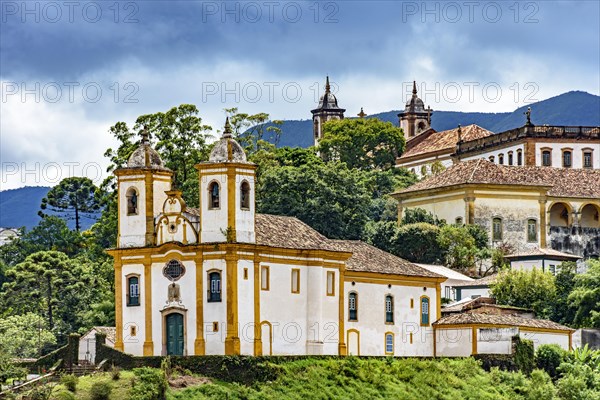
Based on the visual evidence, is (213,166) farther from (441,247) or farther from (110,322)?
(441,247)

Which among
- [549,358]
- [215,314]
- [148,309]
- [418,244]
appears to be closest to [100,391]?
[215,314]

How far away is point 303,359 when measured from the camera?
72625 millimetres

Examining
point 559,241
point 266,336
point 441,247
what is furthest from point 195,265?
point 559,241

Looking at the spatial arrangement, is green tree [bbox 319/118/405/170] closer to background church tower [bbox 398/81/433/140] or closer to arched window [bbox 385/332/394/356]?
background church tower [bbox 398/81/433/140]

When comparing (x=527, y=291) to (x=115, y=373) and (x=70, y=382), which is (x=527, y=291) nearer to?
(x=115, y=373)

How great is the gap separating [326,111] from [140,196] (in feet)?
272

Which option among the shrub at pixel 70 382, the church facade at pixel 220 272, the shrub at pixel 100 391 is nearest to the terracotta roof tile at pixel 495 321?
the church facade at pixel 220 272

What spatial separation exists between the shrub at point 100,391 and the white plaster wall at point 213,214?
9222mm

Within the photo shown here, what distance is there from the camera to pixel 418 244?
10025 centimetres

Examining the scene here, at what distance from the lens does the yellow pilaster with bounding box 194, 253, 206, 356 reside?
235ft

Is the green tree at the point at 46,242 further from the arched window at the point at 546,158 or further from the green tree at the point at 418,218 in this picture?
the arched window at the point at 546,158

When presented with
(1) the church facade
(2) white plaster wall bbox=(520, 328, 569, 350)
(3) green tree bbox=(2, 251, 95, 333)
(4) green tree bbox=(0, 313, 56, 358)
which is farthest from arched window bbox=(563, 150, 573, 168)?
(1) the church facade

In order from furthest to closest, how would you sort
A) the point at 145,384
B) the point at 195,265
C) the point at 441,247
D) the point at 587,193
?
the point at 587,193, the point at 441,247, the point at 195,265, the point at 145,384

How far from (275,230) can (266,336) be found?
522 centimetres
